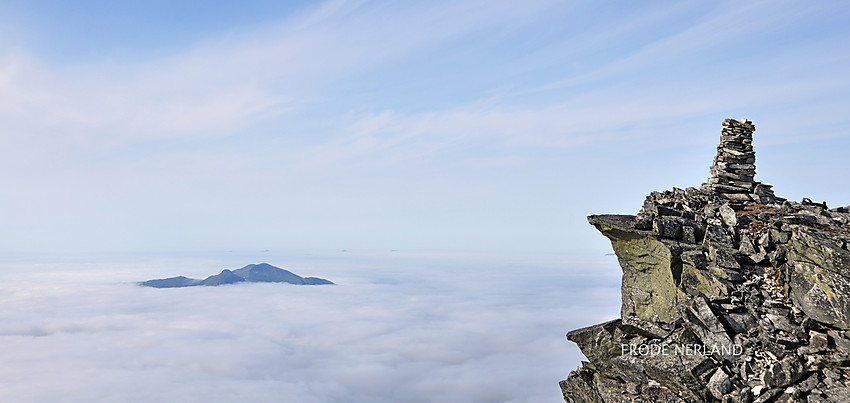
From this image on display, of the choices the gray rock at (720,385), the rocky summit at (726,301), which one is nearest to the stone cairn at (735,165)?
the rocky summit at (726,301)

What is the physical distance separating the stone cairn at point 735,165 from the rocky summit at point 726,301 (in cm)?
7

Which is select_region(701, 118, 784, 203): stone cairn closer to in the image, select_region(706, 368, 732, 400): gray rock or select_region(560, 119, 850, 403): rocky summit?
select_region(560, 119, 850, 403): rocky summit

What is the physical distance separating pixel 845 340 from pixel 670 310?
605 centimetres

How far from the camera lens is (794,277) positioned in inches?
826

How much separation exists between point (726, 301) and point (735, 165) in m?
9.13

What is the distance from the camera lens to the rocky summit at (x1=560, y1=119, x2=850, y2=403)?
19.6m

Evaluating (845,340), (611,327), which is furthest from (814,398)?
(611,327)

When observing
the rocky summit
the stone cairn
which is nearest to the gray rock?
the rocky summit

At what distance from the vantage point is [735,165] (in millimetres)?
27641

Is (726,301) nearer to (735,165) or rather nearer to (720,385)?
(720,385)

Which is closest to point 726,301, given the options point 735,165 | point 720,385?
point 720,385

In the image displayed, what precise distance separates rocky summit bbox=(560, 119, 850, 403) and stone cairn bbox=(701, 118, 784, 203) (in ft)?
0.22

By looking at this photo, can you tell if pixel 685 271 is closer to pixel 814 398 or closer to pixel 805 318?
pixel 805 318

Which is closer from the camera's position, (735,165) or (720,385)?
(720,385)
